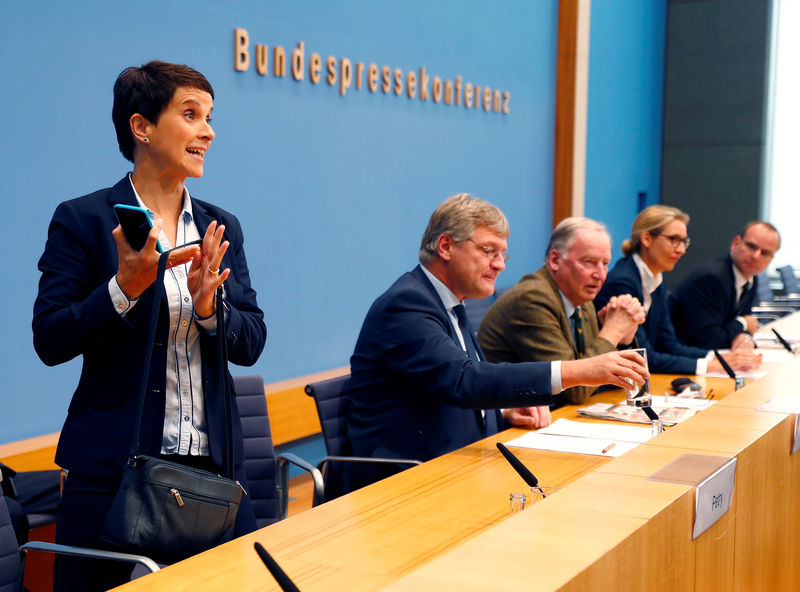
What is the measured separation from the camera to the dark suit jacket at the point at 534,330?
3125mm

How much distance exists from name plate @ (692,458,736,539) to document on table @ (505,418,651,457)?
32.6 inches

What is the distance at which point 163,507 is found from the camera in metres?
1.64

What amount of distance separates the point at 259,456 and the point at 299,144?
7.65ft

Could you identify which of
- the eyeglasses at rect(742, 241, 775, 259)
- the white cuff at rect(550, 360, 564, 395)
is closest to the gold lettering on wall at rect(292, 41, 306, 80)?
the eyeglasses at rect(742, 241, 775, 259)

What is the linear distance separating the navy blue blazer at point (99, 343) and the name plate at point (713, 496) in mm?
906

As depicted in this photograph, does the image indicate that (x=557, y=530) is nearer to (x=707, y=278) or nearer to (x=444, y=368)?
(x=444, y=368)

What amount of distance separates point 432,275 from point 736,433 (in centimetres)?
116

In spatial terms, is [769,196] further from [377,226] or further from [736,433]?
[736,433]

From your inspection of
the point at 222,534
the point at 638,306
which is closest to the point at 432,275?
the point at 638,306

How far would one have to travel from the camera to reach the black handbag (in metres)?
1.62

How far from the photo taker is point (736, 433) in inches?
69.7

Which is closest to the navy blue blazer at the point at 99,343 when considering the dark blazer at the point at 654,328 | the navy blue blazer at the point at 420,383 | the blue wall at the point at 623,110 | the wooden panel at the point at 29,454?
the navy blue blazer at the point at 420,383

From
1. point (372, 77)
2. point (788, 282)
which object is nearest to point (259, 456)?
point (372, 77)

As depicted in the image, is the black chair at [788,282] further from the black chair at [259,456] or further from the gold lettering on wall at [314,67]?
the black chair at [259,456]
